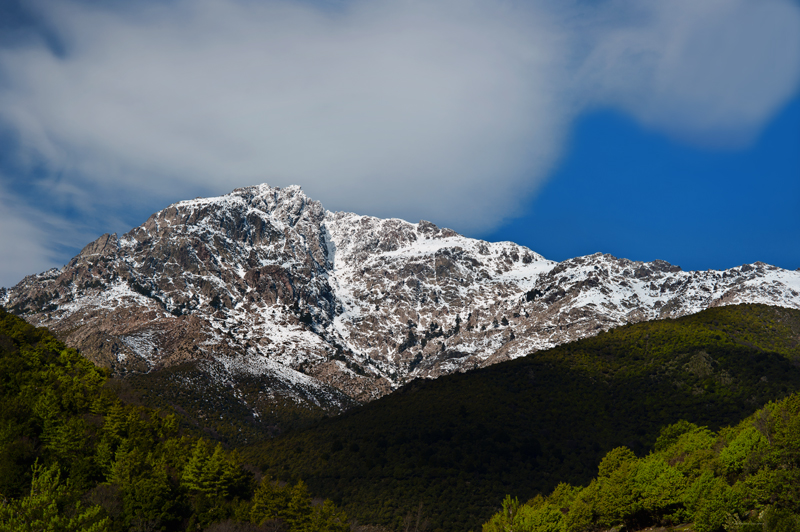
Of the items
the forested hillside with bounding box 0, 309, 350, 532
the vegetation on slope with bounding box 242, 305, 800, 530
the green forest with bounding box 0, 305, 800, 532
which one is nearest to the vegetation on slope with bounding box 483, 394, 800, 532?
the green forest with bounding box 0, 305, 800, 532

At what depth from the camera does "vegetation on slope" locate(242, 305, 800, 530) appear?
11856 cm

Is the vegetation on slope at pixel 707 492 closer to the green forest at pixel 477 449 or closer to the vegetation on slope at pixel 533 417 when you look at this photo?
the green forest at pixel 477 449

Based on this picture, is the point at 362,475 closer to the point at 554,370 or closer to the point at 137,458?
the point at 137,458

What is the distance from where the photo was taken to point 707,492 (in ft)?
198

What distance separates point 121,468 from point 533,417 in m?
98.4

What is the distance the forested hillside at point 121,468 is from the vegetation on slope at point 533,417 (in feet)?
98.8

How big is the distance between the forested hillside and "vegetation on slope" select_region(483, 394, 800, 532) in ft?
117

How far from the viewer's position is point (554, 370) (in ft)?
531

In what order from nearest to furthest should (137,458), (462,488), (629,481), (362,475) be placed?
(629,481), (137,458), (462,488), (362,475)

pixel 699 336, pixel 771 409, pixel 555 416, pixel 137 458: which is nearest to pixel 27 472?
pixel 137 458

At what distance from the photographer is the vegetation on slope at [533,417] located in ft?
389

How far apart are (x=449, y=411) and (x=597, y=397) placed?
40.5m

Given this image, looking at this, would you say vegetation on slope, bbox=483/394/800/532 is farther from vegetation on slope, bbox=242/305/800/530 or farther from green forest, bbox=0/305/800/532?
vegetation on slope, bbox=242/305/800/530

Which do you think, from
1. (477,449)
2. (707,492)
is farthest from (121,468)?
(477,449)
